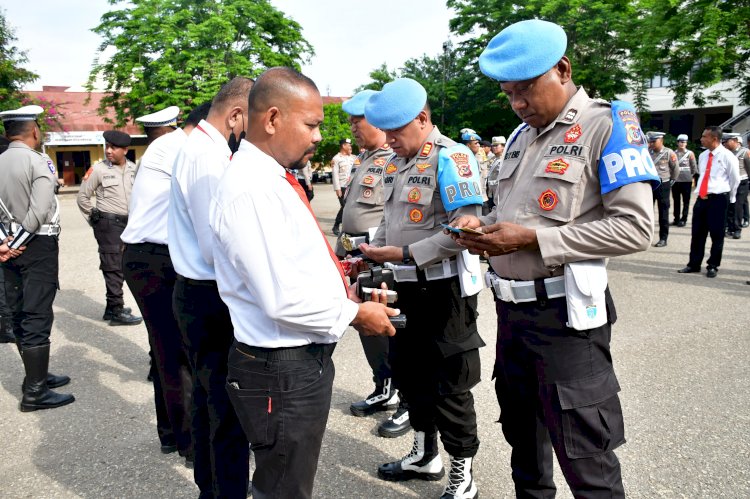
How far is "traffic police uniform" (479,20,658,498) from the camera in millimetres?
1983

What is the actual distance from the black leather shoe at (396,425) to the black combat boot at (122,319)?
395 centimetres

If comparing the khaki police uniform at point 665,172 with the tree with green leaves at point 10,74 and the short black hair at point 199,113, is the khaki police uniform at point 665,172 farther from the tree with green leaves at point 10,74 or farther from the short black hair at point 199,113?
the tree with green leaves at point 10,74

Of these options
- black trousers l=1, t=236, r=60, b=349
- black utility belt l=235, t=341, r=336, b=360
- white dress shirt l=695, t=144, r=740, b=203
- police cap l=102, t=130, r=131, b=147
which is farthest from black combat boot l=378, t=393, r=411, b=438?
white dress shirt l=695, t=144, r=740, b=203

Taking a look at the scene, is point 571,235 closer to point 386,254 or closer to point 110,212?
point 386,254

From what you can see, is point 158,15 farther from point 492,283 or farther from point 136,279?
point 492,283

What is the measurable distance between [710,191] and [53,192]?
27.7 feet

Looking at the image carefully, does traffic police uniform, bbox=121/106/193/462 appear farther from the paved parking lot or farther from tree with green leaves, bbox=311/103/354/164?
tree with green leaves, bbox=311/103/354/164

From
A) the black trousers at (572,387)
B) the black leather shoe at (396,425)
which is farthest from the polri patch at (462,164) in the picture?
the black leather shoe at (396,425)

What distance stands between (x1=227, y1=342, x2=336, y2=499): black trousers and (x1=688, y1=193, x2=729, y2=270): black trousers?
7.98 meters

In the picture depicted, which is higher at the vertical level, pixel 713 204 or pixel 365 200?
pixel 365 200

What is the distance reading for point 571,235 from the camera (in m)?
2.01

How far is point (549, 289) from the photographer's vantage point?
2117mm

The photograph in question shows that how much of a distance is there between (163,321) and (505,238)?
2.19 meters

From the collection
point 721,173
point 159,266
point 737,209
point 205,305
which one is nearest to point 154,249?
point 159,266
